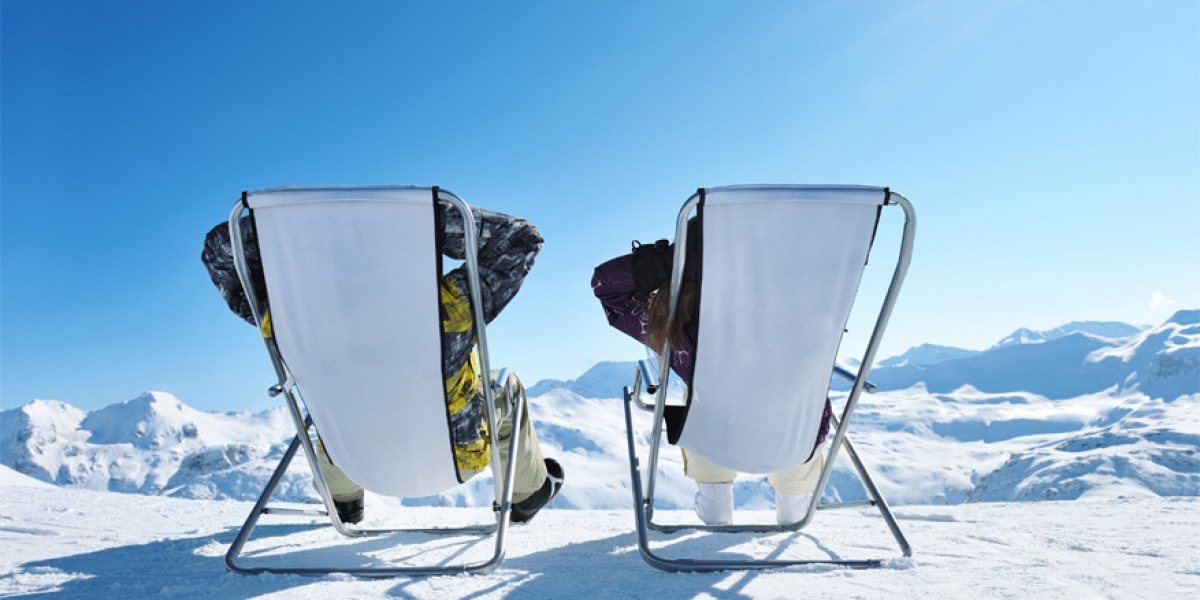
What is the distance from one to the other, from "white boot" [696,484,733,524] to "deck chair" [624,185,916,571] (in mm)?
567

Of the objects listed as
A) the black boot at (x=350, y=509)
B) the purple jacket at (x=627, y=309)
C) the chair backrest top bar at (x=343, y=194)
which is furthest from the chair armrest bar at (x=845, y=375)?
the black boot at (x=350, y=509)

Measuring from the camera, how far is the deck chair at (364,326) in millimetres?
2109

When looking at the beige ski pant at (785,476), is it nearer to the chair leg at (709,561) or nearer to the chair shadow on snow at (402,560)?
the chair shadow on snow at (402,560)

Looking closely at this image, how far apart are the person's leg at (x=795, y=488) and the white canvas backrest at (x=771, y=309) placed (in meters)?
0.49

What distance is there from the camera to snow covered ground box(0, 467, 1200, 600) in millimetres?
2070

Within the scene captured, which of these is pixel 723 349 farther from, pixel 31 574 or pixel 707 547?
pixel 31 574

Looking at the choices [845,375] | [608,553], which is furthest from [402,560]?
[845,375]

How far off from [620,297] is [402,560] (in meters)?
1.40

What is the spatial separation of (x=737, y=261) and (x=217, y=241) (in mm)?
1957

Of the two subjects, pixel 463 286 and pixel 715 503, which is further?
pixel 715 503

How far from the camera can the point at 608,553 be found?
8.75ft

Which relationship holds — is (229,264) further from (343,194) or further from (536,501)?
(536,501)

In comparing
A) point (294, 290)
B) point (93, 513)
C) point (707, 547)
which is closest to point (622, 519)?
point (707, 547)

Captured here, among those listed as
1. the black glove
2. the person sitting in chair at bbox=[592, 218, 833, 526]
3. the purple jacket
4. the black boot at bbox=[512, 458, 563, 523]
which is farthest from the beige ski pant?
the black glove
